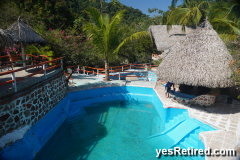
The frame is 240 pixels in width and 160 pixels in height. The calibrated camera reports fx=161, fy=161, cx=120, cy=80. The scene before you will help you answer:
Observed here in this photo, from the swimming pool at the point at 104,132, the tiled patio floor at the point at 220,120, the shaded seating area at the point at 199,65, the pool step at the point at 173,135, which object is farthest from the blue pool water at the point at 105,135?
the shaded seating area at the point at 199,65

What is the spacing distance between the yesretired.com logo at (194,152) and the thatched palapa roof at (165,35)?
8643 mm

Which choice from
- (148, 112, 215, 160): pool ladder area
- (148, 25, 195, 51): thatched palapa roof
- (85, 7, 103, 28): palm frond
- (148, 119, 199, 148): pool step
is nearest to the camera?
(148, 112, 215, 160): pool ladder area

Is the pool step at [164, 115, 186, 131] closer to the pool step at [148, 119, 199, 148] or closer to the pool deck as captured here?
the pool step at [148, 119, 199, 148]

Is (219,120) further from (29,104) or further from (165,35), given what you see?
(165,35)

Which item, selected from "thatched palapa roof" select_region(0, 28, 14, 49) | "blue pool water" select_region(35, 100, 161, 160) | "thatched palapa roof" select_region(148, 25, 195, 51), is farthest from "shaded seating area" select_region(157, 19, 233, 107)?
"thatched palapa roof" select_region(0, 28, 14, 49)

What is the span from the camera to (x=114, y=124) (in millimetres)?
7203

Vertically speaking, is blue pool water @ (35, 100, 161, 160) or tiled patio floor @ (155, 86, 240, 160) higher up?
tiled patio floor @ (155, 86, 240, 160)

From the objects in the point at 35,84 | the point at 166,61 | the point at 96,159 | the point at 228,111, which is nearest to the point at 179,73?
the point at 166,61

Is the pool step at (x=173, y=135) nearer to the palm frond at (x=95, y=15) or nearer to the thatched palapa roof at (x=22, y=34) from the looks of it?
the thatched palapa roof at (x=22, y=34)

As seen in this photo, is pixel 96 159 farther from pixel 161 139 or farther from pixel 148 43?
pixel 148 43

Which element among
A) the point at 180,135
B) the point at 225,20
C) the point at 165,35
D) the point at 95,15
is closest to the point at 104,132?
the point at 180,135

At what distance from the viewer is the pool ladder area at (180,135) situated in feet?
18.3

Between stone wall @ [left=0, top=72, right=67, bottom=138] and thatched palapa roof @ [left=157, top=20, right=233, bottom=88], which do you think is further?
thatched palapa roof @ [left=157, top=20, right=233, bottom=88]

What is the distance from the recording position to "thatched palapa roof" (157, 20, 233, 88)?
6184mm
